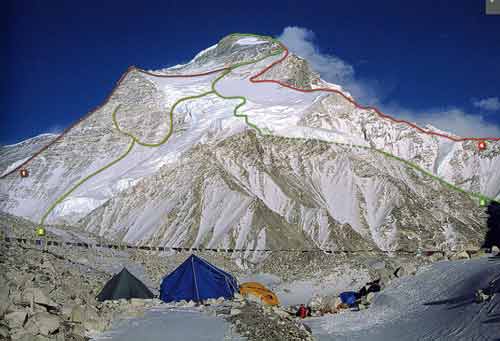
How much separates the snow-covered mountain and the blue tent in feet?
77.2

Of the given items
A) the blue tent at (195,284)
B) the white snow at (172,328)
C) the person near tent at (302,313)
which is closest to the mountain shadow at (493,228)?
the person near tent at (302,313)

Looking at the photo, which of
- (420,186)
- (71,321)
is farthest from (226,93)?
(71,321)

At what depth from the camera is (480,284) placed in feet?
55.9

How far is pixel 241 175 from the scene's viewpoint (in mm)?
67000

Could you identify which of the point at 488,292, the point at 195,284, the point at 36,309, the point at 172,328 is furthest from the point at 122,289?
the point at 488,292

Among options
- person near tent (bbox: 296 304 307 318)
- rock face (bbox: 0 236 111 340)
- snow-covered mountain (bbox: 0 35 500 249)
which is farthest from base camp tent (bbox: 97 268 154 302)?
snow-covered mountain (bbox: 0 35 500 249)

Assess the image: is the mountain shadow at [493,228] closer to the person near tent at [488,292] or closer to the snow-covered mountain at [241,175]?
the snow-covered mountain at [241,175]

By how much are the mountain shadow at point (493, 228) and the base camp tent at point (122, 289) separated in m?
62.7

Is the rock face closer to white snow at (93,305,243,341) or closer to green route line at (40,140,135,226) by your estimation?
white snow at (93,305,243,341)

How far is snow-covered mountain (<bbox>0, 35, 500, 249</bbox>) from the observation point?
56.7 meters

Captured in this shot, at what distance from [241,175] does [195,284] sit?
4352 centimetres

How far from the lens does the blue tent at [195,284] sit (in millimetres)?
23516

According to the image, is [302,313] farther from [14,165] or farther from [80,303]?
[14,165]

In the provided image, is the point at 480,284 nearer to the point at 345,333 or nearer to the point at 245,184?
the point at 345,333
